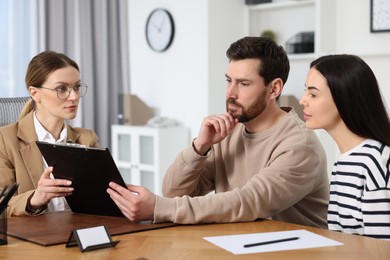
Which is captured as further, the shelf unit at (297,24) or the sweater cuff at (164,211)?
the shelf unit at (297,24)

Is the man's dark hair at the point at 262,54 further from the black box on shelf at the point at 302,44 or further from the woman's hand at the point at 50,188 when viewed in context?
the black box on shelf at the point at 302,44

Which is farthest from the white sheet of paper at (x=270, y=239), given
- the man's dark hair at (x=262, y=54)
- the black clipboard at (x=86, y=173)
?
the man's dark hair at (x=262, y=54)

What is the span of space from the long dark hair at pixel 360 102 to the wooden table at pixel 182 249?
1.11ft

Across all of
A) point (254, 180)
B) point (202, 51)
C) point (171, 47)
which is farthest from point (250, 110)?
point (171, 47)

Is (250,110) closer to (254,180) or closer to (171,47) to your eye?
(254,180)

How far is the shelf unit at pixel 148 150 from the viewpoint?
473 cm

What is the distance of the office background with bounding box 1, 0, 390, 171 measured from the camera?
4.27 meters

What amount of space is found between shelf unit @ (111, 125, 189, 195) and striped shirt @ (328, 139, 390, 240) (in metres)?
2.86

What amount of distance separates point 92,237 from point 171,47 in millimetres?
3455

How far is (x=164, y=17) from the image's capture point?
4.91 m

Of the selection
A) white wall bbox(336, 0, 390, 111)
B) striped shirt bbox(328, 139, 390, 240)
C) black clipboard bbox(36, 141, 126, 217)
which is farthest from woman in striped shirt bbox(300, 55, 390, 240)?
white wall bbox(336, 0, 390, 111)

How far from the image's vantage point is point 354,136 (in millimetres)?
1887

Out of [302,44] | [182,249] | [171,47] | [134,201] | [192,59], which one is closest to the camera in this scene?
[182,249]

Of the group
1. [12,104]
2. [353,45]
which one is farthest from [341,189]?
[353,45]
